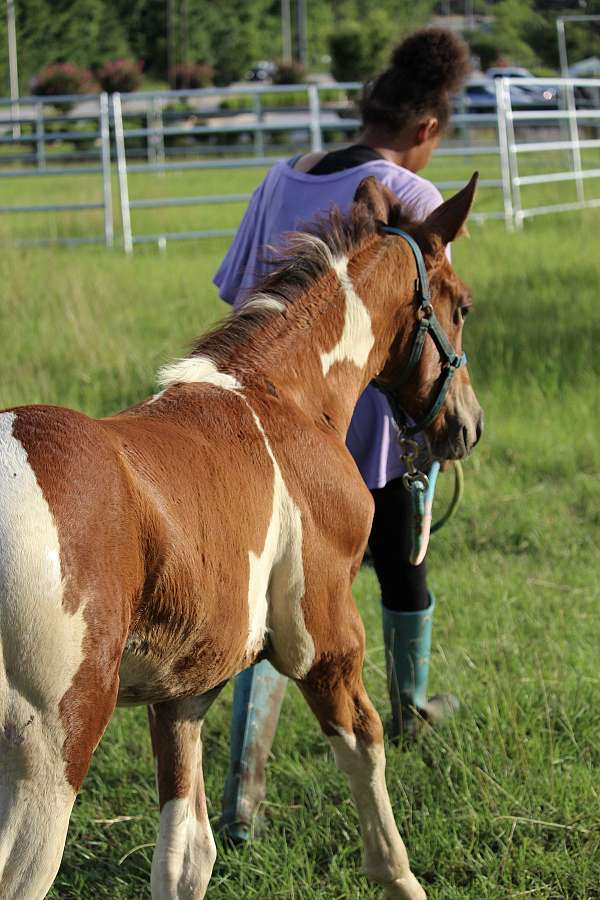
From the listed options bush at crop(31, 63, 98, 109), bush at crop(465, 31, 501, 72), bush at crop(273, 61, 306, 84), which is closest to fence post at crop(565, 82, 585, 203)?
bush at crop(31, 63, 98, 109)

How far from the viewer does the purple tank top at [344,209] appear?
3070mm

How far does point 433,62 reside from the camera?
3.30 meters

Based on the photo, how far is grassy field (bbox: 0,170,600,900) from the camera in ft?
9.11

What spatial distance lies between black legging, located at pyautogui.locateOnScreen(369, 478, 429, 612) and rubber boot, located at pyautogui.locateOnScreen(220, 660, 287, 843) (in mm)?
483

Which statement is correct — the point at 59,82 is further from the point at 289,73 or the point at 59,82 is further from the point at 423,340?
the point at 423,340

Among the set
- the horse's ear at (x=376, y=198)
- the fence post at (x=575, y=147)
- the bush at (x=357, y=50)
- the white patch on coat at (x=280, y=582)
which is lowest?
the white patch on coat at (x=280, y=582)

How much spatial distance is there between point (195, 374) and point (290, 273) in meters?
0.44

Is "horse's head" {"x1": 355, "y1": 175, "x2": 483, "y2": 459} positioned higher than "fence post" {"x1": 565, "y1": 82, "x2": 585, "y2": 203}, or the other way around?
"fence post" {"x1": 565, "y1": 82, "x2": 585, "y2": 203}

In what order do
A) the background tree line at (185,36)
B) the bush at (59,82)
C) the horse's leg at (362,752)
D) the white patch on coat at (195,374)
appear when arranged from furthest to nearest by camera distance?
the background tree line at (185,36) < the bush at (59,82) < the horse's leg at (362,752) < the white patch on coat at (195,374)

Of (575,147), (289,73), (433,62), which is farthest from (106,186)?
(289,73)

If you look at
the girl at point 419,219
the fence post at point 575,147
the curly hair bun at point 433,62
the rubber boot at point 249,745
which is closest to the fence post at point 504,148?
the fence post at point 575,147

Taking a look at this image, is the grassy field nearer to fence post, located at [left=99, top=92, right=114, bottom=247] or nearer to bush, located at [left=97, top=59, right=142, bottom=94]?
fence post, located at [left=99, top=92, right=114, bottom=247]

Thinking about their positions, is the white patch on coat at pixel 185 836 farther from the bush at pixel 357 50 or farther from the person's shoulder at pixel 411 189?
the bush at pixel 357 50

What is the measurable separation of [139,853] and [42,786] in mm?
1341
